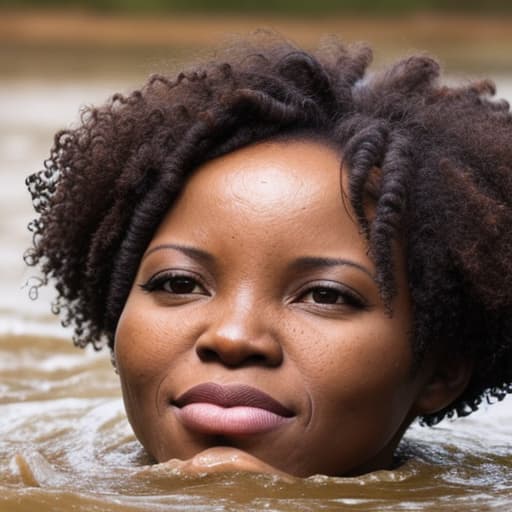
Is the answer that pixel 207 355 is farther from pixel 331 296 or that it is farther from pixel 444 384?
pixel 444 384

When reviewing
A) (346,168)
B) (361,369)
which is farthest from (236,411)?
(346,168)

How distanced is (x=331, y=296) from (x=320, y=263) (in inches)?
3.8

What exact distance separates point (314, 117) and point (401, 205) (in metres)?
0.44

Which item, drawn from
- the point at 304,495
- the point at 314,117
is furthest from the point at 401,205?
the point at 304,495

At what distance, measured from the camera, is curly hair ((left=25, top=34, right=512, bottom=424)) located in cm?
406

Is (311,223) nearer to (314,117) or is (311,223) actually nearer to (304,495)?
(314,117)

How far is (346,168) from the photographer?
159 inches

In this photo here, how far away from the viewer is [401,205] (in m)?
3.98

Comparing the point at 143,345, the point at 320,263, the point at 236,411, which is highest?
the point at 320,263

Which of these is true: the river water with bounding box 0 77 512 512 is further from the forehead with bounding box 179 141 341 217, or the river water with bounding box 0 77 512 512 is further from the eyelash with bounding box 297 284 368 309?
the forehead with bounding box 179 141 341 217

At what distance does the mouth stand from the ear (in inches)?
23.5

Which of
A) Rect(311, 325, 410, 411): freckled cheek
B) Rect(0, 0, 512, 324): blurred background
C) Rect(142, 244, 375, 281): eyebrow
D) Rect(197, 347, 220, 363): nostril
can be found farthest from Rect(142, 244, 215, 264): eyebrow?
Rect(0, 0, 512, 324): blurred background

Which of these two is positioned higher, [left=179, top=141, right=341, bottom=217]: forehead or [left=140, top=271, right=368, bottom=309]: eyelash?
[left=179, top=141, right=341, bottom=217]: forehead

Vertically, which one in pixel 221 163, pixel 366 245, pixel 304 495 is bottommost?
pixel 304 495
